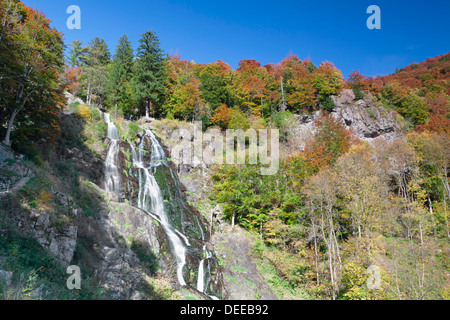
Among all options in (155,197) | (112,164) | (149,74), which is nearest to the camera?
(155,197)

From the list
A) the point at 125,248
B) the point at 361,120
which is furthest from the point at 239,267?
the point at 361,120

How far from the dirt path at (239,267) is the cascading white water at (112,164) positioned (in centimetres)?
967

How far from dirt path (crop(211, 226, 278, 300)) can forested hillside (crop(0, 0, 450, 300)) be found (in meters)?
0.68

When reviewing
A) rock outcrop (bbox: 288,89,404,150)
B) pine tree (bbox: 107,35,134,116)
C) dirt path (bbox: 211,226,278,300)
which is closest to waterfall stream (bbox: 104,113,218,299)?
dirt path (bbox: 211,226,278,300)

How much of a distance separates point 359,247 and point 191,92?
28.5 m

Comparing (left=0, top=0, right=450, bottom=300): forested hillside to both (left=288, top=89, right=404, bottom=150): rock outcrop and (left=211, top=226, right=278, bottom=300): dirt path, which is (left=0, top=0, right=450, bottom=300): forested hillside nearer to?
(left=288, top=89, right=404, bottom=150): rock outcrop

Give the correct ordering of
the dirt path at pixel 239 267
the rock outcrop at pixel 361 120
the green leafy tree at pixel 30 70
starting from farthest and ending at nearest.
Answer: the rock outcrop at pixel 361 120, the dirt path at pixel 239 267, the green leafy tree at pixel 30 70

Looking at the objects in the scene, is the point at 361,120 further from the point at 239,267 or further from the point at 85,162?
the point at 85,162

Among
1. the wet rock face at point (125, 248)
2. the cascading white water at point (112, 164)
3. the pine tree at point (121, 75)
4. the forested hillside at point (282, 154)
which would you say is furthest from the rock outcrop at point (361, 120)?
the wet rock face at point (125, 248)

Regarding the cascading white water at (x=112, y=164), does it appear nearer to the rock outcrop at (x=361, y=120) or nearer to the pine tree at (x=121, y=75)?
the pine tree at (x=121, y=75)

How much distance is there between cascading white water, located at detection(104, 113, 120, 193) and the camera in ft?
59.7

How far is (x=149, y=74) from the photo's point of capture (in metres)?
32.7

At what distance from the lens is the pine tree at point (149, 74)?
3250cm

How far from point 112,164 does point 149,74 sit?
1855 cm
